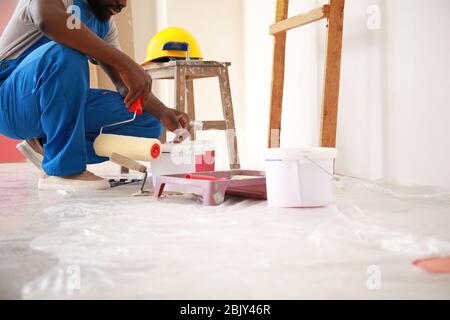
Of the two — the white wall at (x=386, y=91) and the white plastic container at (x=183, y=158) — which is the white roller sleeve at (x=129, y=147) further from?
the white wall at (x=386, y=91)

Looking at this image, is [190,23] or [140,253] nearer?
[140,253]

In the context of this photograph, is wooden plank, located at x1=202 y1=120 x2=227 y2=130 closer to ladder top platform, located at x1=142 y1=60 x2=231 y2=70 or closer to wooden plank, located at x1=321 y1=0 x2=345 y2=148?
ladder top platform, located at x1=142 y1=60 x2=231 y2=70

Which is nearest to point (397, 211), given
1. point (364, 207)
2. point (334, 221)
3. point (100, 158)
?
point (364, 207)

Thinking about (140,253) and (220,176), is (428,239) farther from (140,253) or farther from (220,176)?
(220,176)

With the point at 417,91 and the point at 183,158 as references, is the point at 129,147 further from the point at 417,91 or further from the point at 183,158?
the point at 417,91

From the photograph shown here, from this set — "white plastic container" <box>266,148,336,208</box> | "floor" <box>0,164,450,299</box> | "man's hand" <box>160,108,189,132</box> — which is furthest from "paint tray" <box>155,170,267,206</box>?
"man's hand" <box>160,108,189,132</box>

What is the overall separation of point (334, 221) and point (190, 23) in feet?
8.28

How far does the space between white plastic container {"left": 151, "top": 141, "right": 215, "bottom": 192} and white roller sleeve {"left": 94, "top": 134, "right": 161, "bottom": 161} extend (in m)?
0.05

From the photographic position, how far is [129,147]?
196 centimetres

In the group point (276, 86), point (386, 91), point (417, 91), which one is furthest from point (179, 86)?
point (417, 91)

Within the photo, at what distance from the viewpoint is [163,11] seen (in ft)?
12.2

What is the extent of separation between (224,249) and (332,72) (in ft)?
Result: 4.32

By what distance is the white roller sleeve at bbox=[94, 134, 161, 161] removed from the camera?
188 cm
